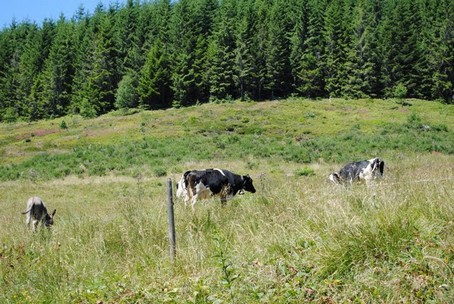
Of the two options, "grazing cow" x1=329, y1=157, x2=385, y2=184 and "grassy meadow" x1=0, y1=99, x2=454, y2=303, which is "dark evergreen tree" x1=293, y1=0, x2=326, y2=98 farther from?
"grassy meadow" x1=0, y1=99, x2=454, y2=303

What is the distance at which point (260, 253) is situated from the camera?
4953 millimetres

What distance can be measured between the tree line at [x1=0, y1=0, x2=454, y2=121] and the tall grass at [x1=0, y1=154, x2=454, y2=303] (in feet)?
224

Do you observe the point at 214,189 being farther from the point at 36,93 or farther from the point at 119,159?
the point at 36,93

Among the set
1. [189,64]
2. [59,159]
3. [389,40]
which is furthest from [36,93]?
[389,40]

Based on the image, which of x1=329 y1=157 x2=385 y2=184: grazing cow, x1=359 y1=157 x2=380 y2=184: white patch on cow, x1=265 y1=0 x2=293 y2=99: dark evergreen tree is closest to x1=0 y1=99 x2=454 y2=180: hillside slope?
x1=265 y1=0 x2=293 y2=99: dark evergreen tree

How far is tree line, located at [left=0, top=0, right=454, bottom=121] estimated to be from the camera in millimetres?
75188

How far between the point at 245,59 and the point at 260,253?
75.6m

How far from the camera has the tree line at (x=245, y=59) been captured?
7519 cm

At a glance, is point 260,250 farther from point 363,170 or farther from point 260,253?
point 363,170

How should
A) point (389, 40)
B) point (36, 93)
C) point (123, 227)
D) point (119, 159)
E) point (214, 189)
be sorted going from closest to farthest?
point (123, 227)
point (214, 189)
point (119, 159)
point (389, 40)
point (36, 93)

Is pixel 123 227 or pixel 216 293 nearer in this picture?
pixel 216 293

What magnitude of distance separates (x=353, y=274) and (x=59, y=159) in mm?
38678

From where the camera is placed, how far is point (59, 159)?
39531mm

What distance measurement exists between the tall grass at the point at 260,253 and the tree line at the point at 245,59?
68225 millimetres
